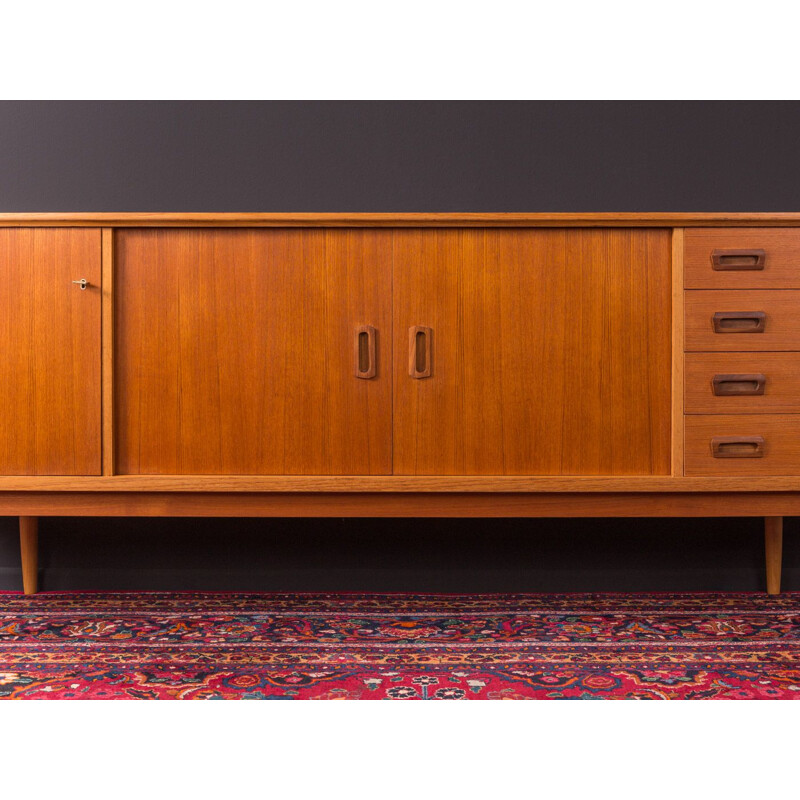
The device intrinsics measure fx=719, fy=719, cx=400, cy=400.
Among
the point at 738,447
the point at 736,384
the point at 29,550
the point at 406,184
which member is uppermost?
the point at 406,184

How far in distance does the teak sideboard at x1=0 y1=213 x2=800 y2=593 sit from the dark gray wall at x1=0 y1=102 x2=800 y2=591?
51 cm

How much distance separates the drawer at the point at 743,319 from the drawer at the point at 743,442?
0.60ft

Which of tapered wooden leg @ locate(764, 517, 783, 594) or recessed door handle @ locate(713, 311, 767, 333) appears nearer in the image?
recessed door handle @ locate(713, 311, 767, 333)

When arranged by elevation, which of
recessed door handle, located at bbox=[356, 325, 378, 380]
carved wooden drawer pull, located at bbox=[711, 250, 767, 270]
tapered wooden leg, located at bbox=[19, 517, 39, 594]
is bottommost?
tapered wooden leg, located at bbox=[19, 517, 39, 594]

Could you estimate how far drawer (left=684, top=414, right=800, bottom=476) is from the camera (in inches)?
72.0

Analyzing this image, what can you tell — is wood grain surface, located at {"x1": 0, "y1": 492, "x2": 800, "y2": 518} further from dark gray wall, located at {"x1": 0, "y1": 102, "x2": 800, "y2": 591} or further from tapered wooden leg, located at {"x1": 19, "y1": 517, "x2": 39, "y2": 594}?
dark gray wall, located at {"x1": 0, "y1": 102, "x2": 800, "y2": 591}

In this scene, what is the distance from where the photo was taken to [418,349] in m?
1.85

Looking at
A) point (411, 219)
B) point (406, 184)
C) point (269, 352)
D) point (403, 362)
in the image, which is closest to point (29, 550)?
point (269, 352)

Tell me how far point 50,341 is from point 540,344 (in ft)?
4.11

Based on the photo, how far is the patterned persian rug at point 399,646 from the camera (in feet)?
5.15

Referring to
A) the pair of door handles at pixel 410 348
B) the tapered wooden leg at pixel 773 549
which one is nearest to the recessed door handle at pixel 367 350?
the pair of door handles at pixel 410 348

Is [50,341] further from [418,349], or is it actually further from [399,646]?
[399,646]

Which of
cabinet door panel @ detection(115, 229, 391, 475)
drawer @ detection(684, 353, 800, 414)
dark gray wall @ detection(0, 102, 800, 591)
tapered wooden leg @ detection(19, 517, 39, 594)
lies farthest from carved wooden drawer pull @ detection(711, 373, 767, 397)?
tapered wooden leg @ detection(19, 517, 39, 594)

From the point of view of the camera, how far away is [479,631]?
1933 millimetres
